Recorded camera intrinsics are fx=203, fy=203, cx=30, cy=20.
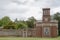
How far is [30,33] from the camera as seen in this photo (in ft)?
162

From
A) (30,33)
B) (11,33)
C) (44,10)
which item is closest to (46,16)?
(44,10)

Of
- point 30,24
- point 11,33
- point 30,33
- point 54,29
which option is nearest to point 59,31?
point 54,29

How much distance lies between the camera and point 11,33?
50.0m

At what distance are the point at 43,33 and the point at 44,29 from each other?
41.5 inches

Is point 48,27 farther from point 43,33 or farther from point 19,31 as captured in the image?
point 19,31

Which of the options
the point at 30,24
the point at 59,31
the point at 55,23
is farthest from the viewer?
the point at 30,24

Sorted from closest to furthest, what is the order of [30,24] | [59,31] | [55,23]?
[55,23]
[59,31]
[30,24]

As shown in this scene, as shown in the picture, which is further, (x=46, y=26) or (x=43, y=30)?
(x=43, y=30)

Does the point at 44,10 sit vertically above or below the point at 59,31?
above

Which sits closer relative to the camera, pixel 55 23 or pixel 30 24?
pixel 55 23

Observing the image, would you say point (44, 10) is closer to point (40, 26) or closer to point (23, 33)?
point (40, 26)

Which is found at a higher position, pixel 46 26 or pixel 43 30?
pixel 46 26

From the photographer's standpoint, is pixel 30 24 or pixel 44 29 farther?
pixel 30 24

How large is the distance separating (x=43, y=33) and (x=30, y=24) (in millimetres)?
21788
